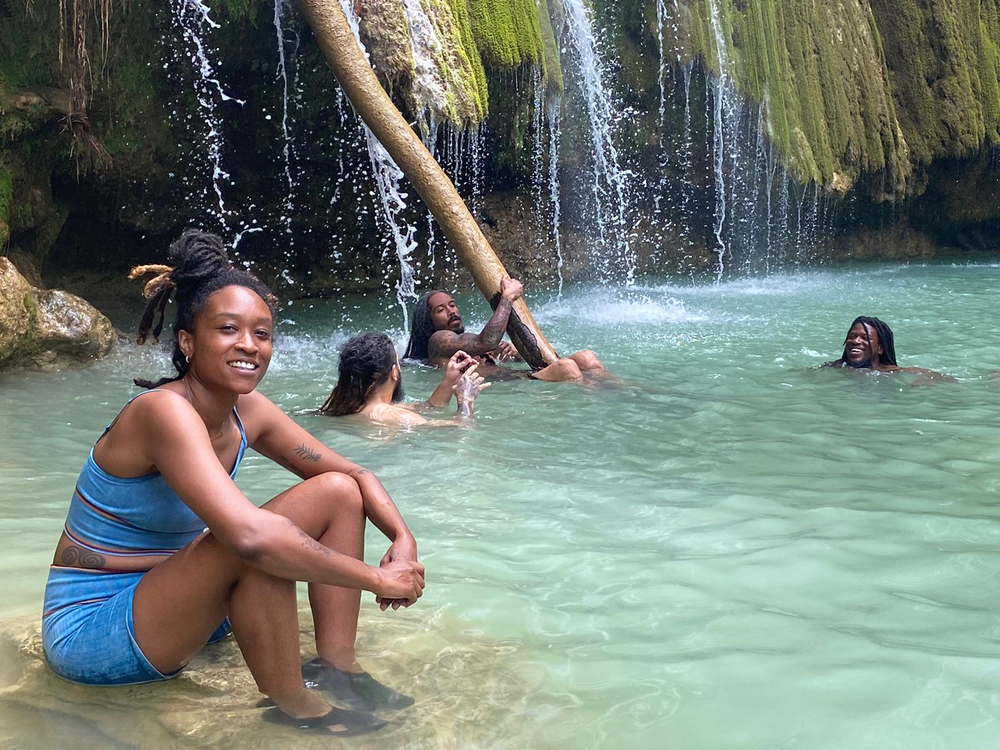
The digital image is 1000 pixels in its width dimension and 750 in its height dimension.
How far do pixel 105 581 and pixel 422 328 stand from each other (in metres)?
5.69

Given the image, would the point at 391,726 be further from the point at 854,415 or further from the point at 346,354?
the point at 854,415

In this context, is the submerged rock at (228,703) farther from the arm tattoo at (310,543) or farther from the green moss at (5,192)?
the green moss at (5,192)

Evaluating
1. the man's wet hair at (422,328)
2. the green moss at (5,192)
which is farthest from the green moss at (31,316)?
the man's wet hair at (422,328)

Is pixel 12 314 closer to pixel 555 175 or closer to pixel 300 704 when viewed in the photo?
pixel 300 704

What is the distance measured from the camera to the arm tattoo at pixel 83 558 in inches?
107

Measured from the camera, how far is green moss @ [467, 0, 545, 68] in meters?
10.2

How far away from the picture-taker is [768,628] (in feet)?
10.2

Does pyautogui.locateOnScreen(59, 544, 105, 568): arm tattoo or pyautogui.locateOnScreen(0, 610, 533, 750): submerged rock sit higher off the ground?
pyautogui.locateOnScreen(59, 544, 105, 568): arm tattoo

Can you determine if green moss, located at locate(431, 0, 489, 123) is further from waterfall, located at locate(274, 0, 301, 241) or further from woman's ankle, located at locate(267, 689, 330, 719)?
woman's ankle, located at locate(267, 689, 330, 719)

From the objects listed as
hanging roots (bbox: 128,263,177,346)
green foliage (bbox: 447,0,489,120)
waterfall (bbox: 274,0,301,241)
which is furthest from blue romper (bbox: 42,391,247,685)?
waterfall (bbox: 274,0,301,241)

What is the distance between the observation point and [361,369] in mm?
5973

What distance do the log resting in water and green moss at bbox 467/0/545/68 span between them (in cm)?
274

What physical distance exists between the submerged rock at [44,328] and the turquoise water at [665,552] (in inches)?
9.8

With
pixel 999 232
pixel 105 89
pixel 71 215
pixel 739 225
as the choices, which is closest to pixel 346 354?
pixel 105 89
